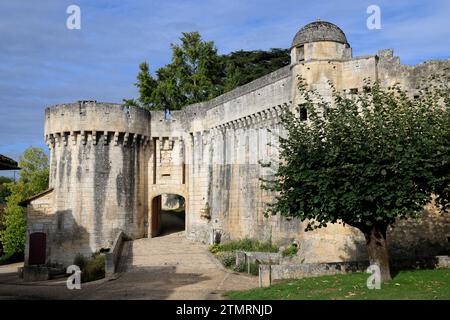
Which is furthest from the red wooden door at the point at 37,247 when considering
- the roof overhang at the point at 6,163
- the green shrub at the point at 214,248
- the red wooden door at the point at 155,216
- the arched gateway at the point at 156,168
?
the roof overhang at the point at 6,163

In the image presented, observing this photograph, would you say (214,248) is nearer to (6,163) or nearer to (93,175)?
(93,175)

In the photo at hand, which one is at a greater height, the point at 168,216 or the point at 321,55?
the point at 321,55

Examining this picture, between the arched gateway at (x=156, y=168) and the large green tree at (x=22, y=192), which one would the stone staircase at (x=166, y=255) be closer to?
the arched gateway at (x=156, y=168)

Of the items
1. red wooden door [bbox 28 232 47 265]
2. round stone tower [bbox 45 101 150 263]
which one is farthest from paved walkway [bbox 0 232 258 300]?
round stone tower [bbox 45 101 150 263]

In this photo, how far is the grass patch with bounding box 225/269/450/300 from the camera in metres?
11.6

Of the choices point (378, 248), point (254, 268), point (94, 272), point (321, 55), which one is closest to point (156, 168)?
point (94, 272)

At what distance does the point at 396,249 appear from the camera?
1839cm

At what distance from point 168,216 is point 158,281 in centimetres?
1993

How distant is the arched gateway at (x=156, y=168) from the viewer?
80.6 ft

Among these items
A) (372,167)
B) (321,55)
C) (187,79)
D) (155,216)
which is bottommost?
(155,216)

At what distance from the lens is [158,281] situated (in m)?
18.0
